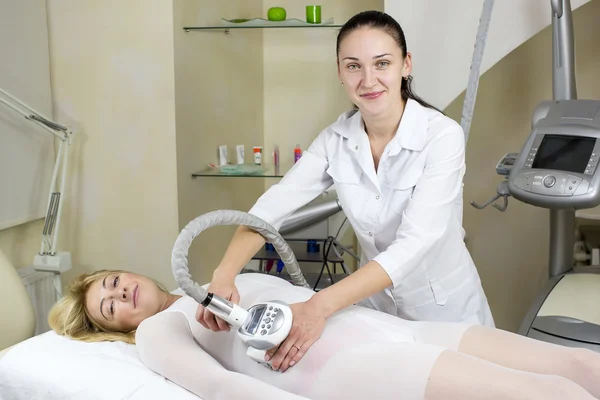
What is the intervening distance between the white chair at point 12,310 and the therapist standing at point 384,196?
2.18 ft

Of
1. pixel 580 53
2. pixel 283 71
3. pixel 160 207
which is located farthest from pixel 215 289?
pixel 580 53

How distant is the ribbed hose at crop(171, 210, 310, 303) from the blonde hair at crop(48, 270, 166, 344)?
0.51 meters

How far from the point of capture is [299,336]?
134 cm

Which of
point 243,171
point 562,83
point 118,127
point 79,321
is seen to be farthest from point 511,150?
point 79,321

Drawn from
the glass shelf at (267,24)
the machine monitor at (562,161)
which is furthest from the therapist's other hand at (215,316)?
the glass shelf at (267,24)

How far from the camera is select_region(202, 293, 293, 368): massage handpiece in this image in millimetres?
1288

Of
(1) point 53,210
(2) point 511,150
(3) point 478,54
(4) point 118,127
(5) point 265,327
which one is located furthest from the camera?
(2) point 511,150

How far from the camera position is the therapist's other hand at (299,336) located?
1344 millimetres

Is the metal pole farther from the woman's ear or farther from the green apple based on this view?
the green apple

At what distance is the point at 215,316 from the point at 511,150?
218 cm

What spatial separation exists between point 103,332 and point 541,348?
113cm

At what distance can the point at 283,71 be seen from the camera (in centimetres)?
336

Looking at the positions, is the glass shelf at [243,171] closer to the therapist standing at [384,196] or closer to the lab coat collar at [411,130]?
the therapist standing at [384,196]

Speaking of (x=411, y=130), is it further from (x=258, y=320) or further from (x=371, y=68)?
(x=258, y=320)
